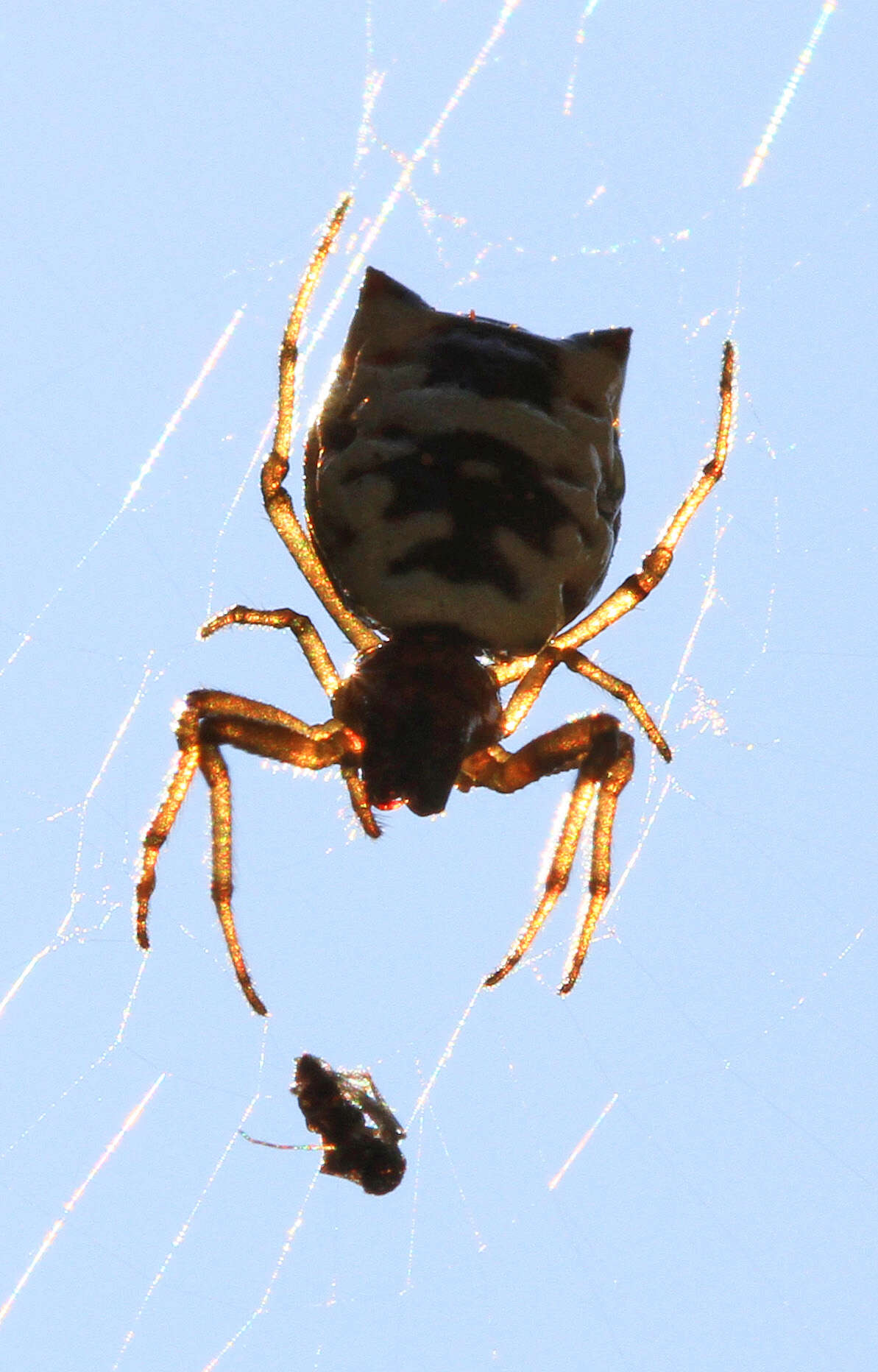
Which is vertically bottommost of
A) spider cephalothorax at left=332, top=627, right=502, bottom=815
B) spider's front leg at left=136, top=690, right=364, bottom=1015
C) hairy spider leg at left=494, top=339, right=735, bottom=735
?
spider's front leg at left=136, top=690, right=364, bottom=1015

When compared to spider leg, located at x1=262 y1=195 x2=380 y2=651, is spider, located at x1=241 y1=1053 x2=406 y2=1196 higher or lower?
lower

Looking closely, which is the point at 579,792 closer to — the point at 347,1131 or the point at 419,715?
the point at 419,715

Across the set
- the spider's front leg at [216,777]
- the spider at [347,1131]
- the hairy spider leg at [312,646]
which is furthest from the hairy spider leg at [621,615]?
the spider at [347,1131]

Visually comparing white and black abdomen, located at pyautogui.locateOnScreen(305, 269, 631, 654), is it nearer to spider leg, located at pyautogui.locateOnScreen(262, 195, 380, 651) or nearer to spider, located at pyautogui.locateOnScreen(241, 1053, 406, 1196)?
spider leg, located at pyautogui.locateOnScreen(262, 195, 380, 651)

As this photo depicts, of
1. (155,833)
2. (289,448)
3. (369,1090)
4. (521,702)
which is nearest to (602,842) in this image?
(521,702)

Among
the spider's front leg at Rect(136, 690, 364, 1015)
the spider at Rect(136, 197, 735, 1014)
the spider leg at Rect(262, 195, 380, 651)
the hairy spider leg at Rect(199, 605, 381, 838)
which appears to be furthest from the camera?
the spider leg at Rect(262, 195, 380, 651)

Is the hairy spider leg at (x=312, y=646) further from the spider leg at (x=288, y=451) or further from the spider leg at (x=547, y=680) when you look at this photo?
the spider leg at (x=547, y=680)

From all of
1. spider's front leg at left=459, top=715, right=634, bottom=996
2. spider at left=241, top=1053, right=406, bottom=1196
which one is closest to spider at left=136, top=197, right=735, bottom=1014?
spider's front leg at left=459, top=715, right=634, bottom=996

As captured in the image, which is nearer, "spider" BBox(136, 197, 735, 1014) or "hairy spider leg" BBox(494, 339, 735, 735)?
"spider" BBox(136, 197, 735, 1014)

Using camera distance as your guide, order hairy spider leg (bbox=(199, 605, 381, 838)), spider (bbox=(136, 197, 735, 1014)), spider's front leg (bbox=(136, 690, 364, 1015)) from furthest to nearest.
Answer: hairy spider leg (bbox=(199, 605, 381, 838)) < spider (bbox=(136, 197, 735, 1014)) < spider's front leg (bbox=(136, 690, 364, 1015))
